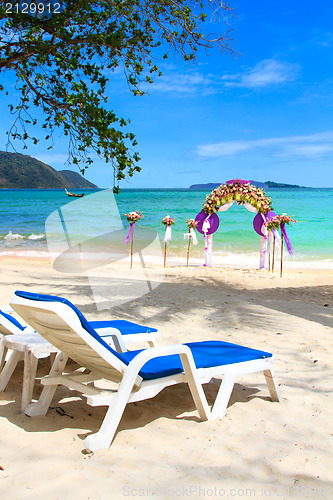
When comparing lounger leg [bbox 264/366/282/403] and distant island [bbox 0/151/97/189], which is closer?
lounger leg [bbox 264/366/282/403]

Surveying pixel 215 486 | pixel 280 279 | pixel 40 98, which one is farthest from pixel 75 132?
pixel 280 279

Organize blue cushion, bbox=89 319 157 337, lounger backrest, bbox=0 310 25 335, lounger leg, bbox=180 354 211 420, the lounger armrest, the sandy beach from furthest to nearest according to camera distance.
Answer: blue cushion, bbox=89 319 157 337 < lounger backrest, bbox=0 310 25 335 < lounger leg, bbox=180 354 211 420 < the lounger armrest < the sandy beach

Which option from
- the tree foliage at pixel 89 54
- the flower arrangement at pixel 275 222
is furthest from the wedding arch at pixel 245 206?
the tree foliage at pixel 89 54

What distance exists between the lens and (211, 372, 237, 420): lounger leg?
8.18ft

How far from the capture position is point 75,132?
5039 millimetres

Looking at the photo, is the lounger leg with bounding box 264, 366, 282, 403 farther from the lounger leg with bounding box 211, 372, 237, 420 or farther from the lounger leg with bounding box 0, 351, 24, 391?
the lounger leg with bounding box 0, 351, 24, 391

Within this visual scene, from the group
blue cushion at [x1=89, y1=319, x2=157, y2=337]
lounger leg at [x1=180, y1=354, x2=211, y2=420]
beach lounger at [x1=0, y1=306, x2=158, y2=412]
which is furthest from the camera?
blue cushion at [x1=89, y1=319, x2=157, y2=337]

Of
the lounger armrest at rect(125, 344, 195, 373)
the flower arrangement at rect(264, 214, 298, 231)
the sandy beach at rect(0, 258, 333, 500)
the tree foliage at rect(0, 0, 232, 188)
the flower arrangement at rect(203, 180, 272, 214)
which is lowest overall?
the sandy beach at rect(0, 258, 333, 500)

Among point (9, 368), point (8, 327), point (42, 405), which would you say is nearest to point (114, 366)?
point (42, 405)

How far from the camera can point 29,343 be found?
8.71ft

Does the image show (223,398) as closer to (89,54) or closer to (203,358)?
(203,358)

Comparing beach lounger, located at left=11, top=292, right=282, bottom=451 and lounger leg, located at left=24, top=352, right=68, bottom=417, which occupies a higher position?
beach lounger, located at left=11, top=292, right=282, bottom=451

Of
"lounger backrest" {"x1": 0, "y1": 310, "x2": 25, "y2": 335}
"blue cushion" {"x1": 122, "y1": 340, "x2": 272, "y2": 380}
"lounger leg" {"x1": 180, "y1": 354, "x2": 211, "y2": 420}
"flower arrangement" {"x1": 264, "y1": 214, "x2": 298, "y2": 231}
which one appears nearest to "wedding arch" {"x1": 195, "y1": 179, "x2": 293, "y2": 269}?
"flower arrangement" {"x1": 264, "y1": 214, "x2": 298, "y2": 231}

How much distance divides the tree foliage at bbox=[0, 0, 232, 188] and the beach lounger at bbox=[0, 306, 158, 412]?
2.01 m
